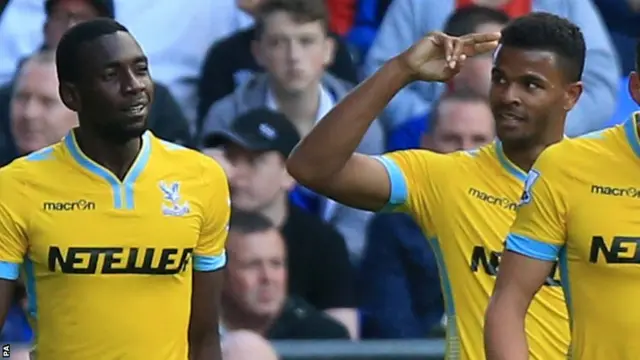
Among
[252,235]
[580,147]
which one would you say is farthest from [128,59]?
[252,235]

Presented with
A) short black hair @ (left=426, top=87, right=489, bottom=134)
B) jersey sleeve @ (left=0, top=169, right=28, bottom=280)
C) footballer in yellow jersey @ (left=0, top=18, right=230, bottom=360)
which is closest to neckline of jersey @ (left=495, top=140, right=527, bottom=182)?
footballer in yellow jersey @ (left=0, top=18, right=230, bottom=360)

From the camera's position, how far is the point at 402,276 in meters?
7.09

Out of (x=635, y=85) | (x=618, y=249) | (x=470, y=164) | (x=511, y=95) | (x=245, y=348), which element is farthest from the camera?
(x=245, y=348)

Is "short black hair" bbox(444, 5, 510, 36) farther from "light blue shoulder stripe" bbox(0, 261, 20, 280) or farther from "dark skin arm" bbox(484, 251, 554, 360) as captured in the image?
"dark skin arm" bbox(484, 251, 554, 360)

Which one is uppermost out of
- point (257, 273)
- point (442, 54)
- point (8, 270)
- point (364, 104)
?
point (442, 54)

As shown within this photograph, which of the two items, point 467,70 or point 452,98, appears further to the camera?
point 467,70

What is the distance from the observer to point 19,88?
7.18 m

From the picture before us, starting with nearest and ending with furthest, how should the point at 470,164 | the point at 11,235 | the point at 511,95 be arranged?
the point at 511,95
the point at 11,235
the point at 470,164

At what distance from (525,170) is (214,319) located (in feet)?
3.46

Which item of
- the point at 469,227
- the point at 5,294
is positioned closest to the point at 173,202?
the point at 5,294

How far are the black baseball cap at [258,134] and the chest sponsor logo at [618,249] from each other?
3.42 meters

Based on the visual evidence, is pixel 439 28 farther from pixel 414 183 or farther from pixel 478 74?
pixel 414 183

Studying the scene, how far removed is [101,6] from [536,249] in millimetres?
3933

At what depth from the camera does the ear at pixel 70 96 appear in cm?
475
